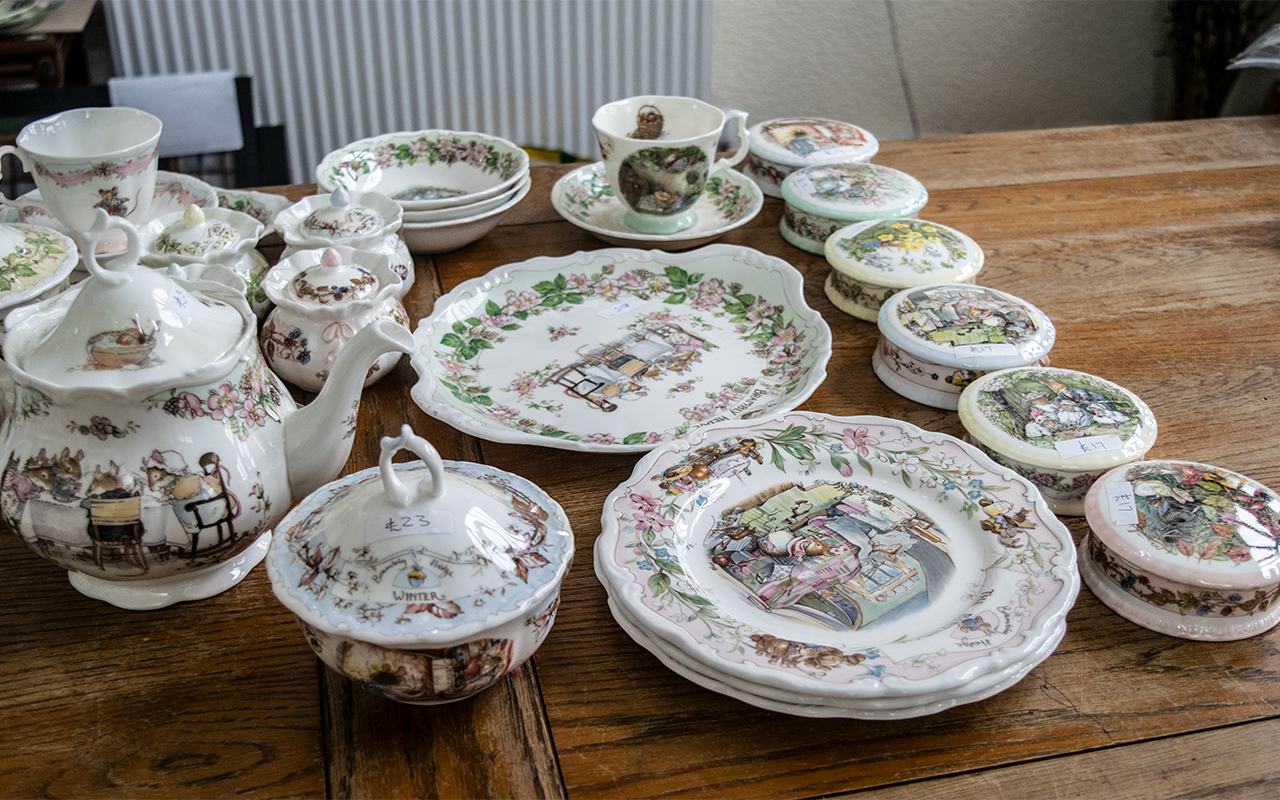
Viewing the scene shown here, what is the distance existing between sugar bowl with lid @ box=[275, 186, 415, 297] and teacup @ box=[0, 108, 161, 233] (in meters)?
0.16

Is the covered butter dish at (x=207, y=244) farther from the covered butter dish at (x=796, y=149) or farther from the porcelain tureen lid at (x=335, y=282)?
the covered butter dish at (x=796, y=149)

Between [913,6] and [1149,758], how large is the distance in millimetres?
2914

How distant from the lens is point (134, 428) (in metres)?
0.70

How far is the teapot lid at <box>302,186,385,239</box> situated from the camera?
1.13 m

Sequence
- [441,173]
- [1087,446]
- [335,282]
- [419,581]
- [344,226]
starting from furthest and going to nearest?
[441,173], [344,226], [335,282], [1087,446], [419,581]

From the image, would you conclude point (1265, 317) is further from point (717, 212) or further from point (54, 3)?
point (54, 3)

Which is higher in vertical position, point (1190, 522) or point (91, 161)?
point (91, 161)

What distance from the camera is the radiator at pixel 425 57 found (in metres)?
2.69

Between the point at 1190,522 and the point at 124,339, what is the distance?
2.67 feet

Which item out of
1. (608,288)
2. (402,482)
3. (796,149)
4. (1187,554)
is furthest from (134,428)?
(796,149)

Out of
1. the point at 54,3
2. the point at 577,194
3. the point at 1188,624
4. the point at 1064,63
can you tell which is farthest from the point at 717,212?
the point at 1064,63

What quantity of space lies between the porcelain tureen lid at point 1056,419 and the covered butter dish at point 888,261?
23 centimetres

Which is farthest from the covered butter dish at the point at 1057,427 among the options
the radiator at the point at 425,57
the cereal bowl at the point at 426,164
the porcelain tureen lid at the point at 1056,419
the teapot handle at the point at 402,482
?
the radiator at the point at 425,57

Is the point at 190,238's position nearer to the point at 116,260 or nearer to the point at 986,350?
the point at 116,260
